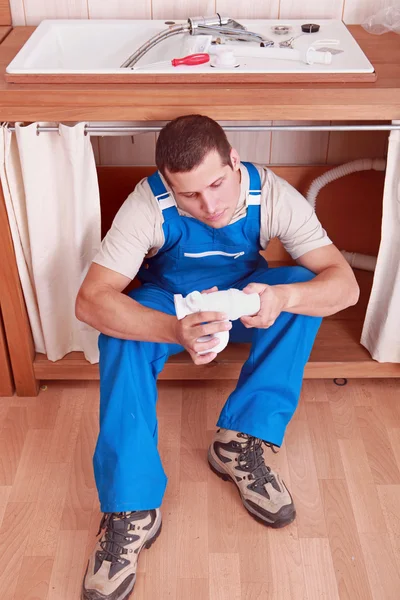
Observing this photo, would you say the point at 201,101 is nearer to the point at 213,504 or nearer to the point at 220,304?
the point at 220,304

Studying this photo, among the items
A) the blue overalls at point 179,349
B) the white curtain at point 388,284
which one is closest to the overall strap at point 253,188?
the blue overalls at point 179,349

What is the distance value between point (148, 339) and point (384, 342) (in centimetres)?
76

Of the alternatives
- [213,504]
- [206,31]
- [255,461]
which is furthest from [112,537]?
[206,31]

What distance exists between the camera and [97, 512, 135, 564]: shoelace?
1.62m

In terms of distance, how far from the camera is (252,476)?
1.79 meters

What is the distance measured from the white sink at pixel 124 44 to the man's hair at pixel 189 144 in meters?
0.30

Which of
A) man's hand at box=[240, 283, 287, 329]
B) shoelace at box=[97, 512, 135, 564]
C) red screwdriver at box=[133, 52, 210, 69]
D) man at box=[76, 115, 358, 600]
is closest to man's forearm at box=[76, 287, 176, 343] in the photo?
man at box=[76, 115, 358, 600]

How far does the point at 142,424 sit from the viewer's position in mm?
1639

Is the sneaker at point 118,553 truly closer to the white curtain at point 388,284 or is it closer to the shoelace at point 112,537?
the shoelace at point 112,537

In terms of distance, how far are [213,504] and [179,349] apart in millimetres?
397

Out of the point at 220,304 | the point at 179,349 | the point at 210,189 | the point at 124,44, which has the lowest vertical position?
the point at 179,349

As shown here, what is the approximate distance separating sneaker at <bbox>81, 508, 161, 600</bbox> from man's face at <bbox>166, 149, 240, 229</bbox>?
70cm

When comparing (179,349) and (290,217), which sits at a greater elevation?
(290,217)

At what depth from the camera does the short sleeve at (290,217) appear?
5.72 feet
